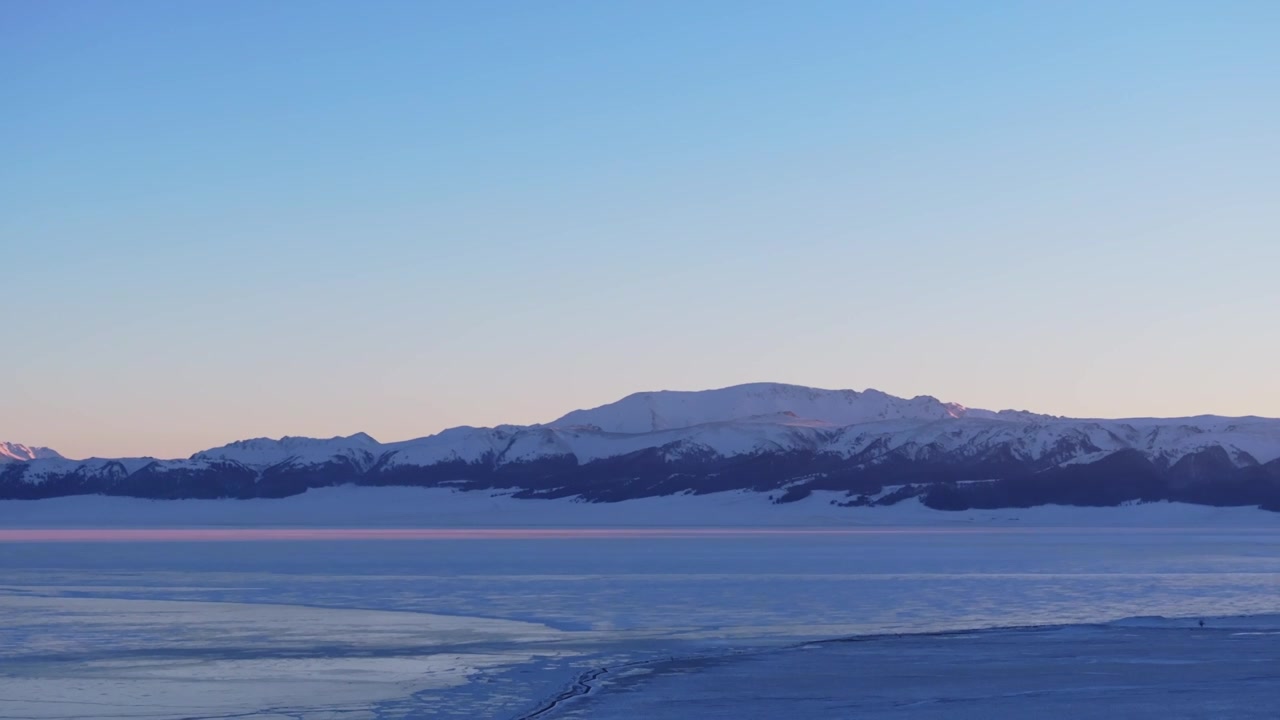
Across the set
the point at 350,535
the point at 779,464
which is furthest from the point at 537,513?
the point at 350,535

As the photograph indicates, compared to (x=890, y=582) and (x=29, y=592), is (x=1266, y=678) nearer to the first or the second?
(x=890, y=582)

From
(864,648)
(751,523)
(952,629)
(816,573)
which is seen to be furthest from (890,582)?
(751,523)

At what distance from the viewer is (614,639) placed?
777 inches

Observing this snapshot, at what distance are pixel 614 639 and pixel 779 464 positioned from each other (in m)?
113

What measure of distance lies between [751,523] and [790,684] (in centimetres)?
7844

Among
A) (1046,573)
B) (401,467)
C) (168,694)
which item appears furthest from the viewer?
(401,467)

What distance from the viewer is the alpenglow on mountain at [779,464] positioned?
10656 cm

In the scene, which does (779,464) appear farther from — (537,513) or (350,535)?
(350,535)

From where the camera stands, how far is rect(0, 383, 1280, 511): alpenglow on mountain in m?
107

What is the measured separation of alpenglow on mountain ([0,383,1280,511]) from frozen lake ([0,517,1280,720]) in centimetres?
7195

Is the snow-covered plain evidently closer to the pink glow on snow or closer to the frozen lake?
the pink glow on snow

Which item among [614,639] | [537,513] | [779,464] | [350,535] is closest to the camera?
[614,639]

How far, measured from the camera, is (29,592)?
26750 millimetres

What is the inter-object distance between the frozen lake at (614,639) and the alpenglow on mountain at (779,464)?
7195cm
